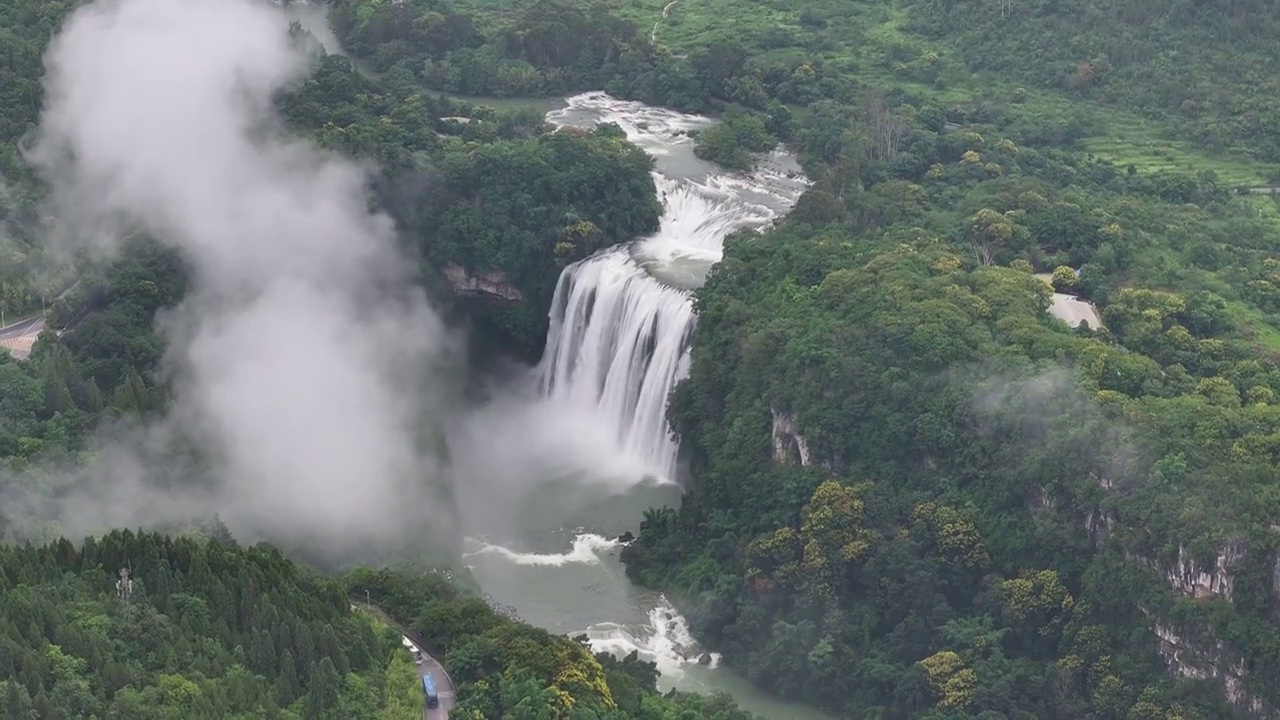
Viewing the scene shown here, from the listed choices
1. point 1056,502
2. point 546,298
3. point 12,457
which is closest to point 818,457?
point 1056,502

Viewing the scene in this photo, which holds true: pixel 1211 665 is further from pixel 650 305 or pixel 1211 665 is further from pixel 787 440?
pixel 650 305

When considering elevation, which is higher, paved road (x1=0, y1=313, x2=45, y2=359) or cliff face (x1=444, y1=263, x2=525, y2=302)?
paved road (x1=0, y1=313, x2=45, y2=359)

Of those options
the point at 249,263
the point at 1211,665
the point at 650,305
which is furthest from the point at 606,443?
the point at 1211,665

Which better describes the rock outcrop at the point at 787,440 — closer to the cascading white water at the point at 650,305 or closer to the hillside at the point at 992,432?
the hillside at the point at 992,432

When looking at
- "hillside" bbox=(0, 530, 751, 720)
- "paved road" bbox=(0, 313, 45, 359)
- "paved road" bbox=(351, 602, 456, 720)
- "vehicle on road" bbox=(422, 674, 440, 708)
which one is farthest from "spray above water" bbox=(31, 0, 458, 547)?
"vehicle on road" bbox=(422, 674, 440, 708)

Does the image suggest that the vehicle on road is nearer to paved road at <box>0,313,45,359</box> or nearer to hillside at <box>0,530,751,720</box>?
hillside at <box>0,530,751,720</box>

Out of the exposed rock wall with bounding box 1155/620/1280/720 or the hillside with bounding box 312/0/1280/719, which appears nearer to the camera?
the exposed rock wall with bounding box 1155/620/1280/720
